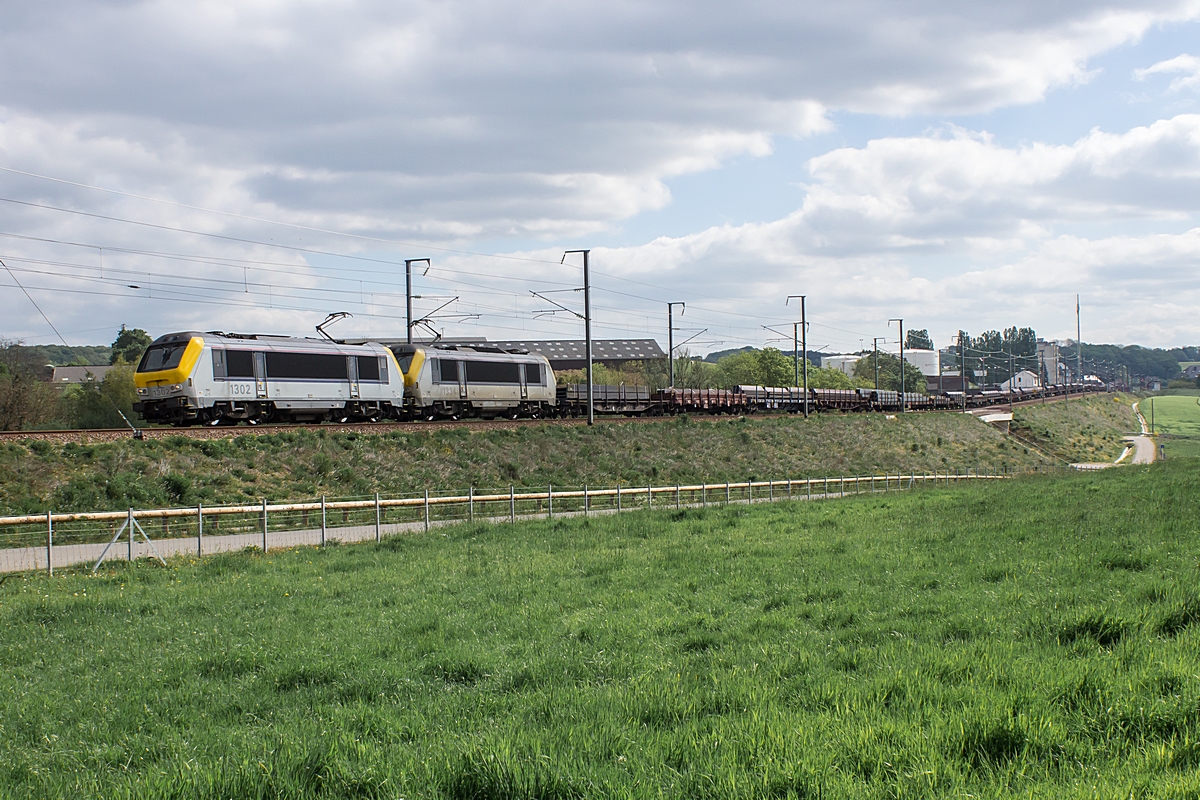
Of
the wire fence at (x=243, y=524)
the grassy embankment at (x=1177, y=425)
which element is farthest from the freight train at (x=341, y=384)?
the grassy embankment at (x=1177, y=425)

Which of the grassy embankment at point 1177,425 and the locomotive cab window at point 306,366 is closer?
the locomotive cab window at point 306,366

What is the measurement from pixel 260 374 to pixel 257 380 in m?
0.27

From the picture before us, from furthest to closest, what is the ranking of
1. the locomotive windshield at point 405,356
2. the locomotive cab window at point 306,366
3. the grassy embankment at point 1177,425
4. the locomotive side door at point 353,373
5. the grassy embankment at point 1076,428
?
the grassy embankment at point 1177,425 → the grassy embankment at point 1076,428 → the locomotive windshield at point 405,356 → the locomotive side door at point 353,373 → the locomotive cab window at point 306,366

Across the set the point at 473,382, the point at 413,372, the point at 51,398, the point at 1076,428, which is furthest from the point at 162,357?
the point at 1076,428

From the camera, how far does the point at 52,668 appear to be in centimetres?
941

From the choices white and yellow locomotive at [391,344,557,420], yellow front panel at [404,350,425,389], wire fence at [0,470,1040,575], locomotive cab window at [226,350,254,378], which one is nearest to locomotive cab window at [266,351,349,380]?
locomotive cab window at [226,350,254,378]

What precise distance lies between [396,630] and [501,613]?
1.38 m

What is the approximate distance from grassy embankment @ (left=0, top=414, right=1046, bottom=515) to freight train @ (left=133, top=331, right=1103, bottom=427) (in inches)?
130

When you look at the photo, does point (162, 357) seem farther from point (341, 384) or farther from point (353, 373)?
point (353, 373)

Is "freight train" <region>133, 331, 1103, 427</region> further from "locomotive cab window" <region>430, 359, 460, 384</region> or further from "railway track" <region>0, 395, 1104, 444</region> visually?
"railway track" <region>0, 395, 1104, 444</region>

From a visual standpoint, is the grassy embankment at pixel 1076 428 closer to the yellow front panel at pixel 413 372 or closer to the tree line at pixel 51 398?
the yellow front panel at pixel 413 372

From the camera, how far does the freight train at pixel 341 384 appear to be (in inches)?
1243

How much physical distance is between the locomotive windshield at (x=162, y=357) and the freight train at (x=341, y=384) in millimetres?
51

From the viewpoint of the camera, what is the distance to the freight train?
3158 cm
